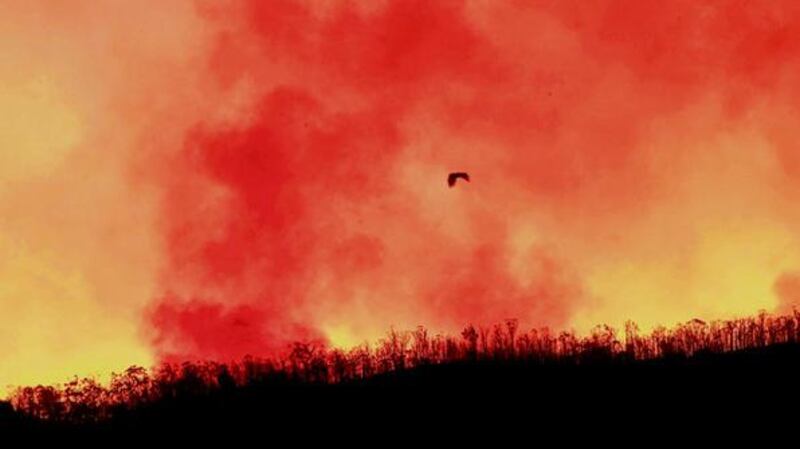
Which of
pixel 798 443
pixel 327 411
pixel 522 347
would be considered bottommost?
pixel 798 443

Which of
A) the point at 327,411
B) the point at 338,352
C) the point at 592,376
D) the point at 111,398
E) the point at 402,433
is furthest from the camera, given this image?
the point at 338,352

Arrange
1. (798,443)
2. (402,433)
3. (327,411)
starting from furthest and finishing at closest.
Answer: (327,411) → (402,433) → (798,443)

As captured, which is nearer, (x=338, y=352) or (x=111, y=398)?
(x=111, y=398)

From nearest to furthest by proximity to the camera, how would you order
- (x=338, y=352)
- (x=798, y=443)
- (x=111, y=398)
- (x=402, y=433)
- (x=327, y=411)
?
(x=798, y=443), (x=402, y=433), (x=327, y=411), (x=111, y=398), (x=338, y=352)

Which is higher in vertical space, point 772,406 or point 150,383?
point 150,383

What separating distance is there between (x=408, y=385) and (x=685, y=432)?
17.4 ft

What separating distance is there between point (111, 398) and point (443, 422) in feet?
25.0

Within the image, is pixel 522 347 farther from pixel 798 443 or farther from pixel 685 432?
pixel 798 443

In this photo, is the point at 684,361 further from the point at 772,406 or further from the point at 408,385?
the point at 408,385

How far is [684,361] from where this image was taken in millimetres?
20609

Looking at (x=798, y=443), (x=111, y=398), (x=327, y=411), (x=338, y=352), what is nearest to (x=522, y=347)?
(x=338, y=352)

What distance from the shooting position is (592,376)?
19.4 meters

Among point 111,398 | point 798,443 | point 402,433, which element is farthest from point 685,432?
point 111,398

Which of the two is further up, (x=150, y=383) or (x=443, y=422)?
(x=150, y=383)
